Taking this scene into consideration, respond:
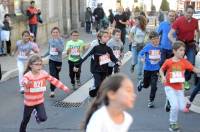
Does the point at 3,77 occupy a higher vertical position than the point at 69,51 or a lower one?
lower

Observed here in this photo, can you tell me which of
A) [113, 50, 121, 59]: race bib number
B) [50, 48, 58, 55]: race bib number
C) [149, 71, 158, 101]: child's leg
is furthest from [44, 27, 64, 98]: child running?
[149, 71, 158, 101]: child's leg

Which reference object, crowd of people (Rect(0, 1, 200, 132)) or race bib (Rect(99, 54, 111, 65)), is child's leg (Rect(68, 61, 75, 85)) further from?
race bib (Rect(99, 54, 111, 65))

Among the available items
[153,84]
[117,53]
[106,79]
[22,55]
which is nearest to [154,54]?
[153,84]

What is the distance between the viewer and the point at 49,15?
25.6 meters

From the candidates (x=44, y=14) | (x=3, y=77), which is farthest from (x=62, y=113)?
(x=44, y=14)

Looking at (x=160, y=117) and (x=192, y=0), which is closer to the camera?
(x=160, y=117)

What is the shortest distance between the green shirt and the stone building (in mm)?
8142

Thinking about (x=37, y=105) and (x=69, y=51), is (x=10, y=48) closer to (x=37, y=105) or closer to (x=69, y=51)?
(x=69, y=51)

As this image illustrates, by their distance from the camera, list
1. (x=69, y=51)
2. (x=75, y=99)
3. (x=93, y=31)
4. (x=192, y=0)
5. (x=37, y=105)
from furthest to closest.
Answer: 1. (x=93, y=31)
2. (x=192, y=0)
3. (x=69, y=51)
4. (x=75, y=99)
5. (x=37, y=105)

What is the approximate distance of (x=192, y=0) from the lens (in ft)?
77.8

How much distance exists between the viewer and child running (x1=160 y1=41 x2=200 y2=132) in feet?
26.4

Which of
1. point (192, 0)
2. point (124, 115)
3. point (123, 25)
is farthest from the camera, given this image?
point (192, 0)

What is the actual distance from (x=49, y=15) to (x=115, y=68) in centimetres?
1525

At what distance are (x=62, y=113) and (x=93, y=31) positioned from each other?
23155 millimetres
